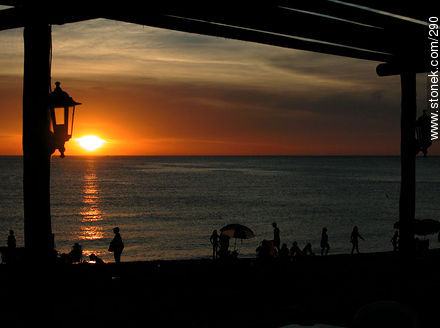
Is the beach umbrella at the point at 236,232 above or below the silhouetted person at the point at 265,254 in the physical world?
below

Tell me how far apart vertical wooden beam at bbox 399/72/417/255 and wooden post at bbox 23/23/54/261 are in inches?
223

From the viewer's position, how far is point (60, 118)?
642cm

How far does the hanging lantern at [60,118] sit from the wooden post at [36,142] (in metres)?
0.49

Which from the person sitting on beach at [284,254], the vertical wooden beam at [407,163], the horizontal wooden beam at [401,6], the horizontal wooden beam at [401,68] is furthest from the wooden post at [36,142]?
the person sitting on beach at [284,254]

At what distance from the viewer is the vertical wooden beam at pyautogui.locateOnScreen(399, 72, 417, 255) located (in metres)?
9.08

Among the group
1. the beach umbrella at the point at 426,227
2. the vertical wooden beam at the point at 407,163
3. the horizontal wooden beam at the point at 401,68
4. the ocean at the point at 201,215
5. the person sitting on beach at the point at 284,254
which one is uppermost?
the horizontal wooden beam at the point at 401,68

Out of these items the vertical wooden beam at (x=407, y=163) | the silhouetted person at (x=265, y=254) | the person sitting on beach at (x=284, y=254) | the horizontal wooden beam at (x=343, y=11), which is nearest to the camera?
the horizontal wooden beam at (x=343, y=11)

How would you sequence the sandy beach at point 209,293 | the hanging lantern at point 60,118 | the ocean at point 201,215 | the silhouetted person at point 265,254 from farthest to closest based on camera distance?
the ocean at point 201,215 < the silhouetted person at point 265,254 < the sandy beach at point 209,293 < the hanging lantern at point 60,118

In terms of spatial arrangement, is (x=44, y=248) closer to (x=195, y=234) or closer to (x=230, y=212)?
(x=195, y=234)

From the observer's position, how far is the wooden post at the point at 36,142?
18.1ft

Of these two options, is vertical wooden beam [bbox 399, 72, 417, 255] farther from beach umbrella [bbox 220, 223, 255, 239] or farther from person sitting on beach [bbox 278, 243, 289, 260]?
beach umbrella [bbox 220, 223, 255, 239]

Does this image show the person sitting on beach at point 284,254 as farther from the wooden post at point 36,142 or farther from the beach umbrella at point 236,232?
the wooden post at point 36,142

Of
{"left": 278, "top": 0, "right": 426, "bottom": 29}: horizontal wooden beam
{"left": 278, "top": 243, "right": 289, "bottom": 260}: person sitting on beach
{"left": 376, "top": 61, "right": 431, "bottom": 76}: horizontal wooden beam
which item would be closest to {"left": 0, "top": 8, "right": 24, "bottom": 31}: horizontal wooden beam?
{"left": 278, "top": 0, "right": 426, "bottom": 29}: horizontal wooden beam

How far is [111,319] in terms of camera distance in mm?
8258
